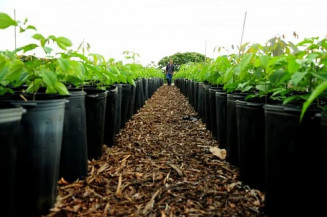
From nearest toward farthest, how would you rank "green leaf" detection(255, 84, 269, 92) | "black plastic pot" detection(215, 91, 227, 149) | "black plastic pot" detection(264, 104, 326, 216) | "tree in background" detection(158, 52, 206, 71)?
1. "black plastic pot" detection(264, 104, 326, 216)
2. "green leaf" detection(255, 84, 269, 92)
3. "black plastic pot" detection(215, 91, 227, 149)
4. "tree in background" detection(158, 52, 206, 71)

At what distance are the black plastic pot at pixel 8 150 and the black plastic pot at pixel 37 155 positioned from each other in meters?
0.17

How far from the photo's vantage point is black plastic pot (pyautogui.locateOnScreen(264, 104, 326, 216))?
1345 mm

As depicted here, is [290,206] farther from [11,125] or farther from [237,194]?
[11,125]

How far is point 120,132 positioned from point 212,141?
1257 mm

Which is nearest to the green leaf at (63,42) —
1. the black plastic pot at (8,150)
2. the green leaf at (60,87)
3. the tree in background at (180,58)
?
the green leaf at (60,87)

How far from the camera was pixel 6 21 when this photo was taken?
4.50 feet

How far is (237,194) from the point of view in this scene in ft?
6.25

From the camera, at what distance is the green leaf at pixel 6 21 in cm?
137

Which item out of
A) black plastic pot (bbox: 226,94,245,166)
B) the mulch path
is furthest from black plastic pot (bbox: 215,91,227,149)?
black plastic pot (bbox: 226,94,245,166)

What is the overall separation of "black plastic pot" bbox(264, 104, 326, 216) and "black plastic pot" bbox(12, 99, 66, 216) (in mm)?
1201

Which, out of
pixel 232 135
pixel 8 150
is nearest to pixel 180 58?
pixel 232 135

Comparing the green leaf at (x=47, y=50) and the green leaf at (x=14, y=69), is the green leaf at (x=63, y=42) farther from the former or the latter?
the green leaf at (x=14, y=69)

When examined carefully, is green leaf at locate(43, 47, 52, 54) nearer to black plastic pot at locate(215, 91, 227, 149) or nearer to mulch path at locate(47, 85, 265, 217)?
mulch path at locate(47, 85, 265, 217)

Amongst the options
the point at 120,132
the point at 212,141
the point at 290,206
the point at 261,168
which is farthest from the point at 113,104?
the point at 290,206
